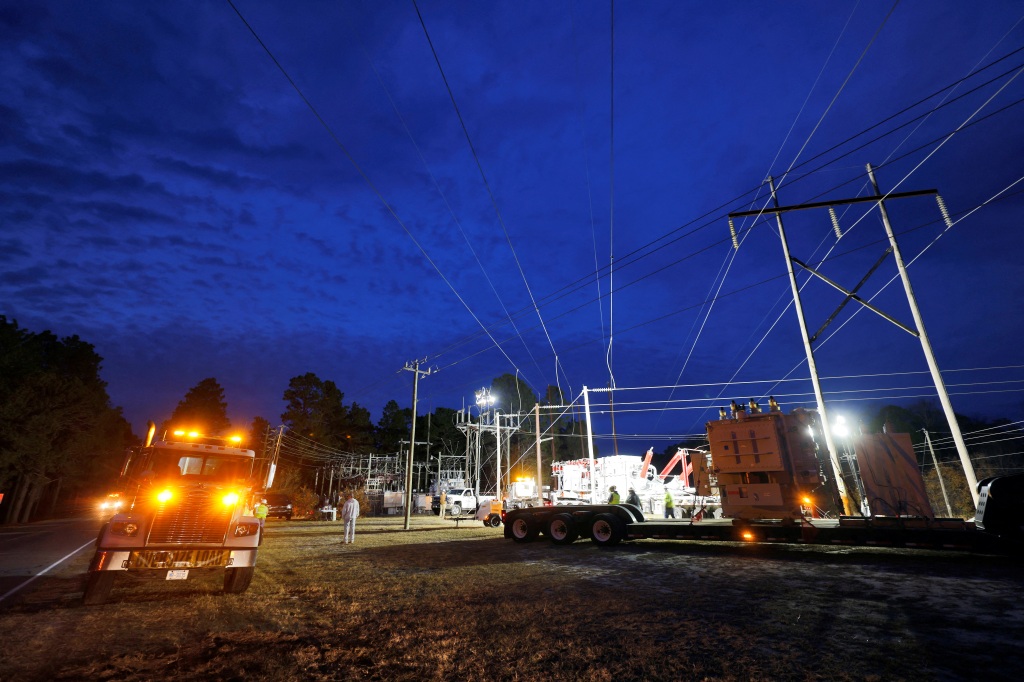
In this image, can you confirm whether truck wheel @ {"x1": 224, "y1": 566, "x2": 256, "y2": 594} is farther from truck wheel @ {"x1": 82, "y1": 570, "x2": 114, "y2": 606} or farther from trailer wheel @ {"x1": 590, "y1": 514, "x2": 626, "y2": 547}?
trailer wheel @ {"x1": 590, "y1": 514, "x2": 626, "y2": 547}

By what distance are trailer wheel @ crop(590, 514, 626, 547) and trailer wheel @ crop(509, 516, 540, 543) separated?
2.37 meters

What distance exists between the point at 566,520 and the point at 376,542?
842cm

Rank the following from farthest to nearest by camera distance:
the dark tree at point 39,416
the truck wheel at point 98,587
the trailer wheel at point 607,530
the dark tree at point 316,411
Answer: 1. the dark tree at point 316,411
2. the dark tree at point 39,416
3. the trailer wheel at point 607,530
4. the truck wheel at point 98,587

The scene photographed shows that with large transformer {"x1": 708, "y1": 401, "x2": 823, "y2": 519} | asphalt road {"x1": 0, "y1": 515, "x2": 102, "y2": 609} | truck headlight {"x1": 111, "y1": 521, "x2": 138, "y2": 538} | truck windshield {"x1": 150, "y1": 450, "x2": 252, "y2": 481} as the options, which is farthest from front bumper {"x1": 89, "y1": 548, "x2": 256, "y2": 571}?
large transformer {"x1": 708, "y1": 401, "x2": 823, "y2": 519}

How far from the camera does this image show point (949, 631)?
523 cm

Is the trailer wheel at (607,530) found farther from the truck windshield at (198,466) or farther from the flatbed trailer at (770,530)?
the truck windshield at (198,466)

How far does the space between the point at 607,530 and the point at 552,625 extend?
924 cm

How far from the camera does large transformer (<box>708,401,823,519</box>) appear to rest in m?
12.9

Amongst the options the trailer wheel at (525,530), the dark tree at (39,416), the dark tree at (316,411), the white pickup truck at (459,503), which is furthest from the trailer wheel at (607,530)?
the dark tree at (316,411)


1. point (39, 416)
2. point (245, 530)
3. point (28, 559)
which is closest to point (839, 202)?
point (245, 530)

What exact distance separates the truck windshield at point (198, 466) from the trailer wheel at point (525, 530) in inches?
396

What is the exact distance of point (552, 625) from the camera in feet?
19.8

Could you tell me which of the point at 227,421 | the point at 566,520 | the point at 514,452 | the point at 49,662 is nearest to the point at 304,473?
the point at 227,421

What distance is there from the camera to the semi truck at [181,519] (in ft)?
24.6
